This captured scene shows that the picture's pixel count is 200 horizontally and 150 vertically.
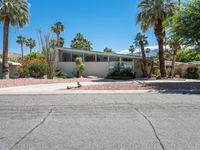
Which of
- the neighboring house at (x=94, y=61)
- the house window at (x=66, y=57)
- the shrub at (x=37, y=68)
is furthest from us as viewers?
the house window at (x=66, y=57)

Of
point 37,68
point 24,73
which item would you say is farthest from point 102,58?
point 24,73

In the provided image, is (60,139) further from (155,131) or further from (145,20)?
(145,20)

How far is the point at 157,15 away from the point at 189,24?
10633mm

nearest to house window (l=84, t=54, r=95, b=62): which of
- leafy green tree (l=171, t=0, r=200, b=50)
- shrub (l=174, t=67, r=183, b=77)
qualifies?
shrub (l=174, t=67, r=183, b=77)

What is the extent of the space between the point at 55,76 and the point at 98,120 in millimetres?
25475

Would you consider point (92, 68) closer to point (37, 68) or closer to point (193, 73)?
point (37, 68)

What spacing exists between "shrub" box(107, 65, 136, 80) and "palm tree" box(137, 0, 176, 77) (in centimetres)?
408

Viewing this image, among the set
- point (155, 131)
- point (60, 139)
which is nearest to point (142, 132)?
point (155, 131)

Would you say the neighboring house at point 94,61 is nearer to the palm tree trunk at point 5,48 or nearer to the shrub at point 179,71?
the shrub at point 179,71

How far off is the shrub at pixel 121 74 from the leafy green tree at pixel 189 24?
11.7 metres

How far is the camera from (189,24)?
20.4 m

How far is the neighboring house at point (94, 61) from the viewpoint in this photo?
35.8 m

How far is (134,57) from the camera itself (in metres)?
36.2

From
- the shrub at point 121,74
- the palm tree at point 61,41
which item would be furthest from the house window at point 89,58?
the palm tree at point 61,41
